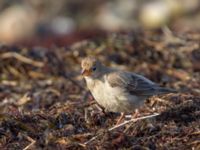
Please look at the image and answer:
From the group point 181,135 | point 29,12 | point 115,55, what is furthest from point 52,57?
point 29,12

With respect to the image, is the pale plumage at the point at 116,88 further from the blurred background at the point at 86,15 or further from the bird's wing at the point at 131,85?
the blurred background at the point at 86,15

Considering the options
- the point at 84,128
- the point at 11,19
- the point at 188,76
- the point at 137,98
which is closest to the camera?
the point at 84,128

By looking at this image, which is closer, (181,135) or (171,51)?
(181,135)

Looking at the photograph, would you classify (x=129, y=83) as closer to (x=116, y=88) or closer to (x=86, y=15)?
(x=116, y=88)

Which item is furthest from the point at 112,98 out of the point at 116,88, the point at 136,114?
the point at 136,114

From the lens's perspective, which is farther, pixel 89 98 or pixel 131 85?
pixel 89 98

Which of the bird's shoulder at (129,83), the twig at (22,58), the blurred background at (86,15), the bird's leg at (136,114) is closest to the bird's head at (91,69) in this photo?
the bird's shoulder at (129,83)

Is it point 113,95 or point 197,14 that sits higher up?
point 113,95

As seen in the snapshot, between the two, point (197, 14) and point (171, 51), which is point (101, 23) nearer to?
point (197, 14)
